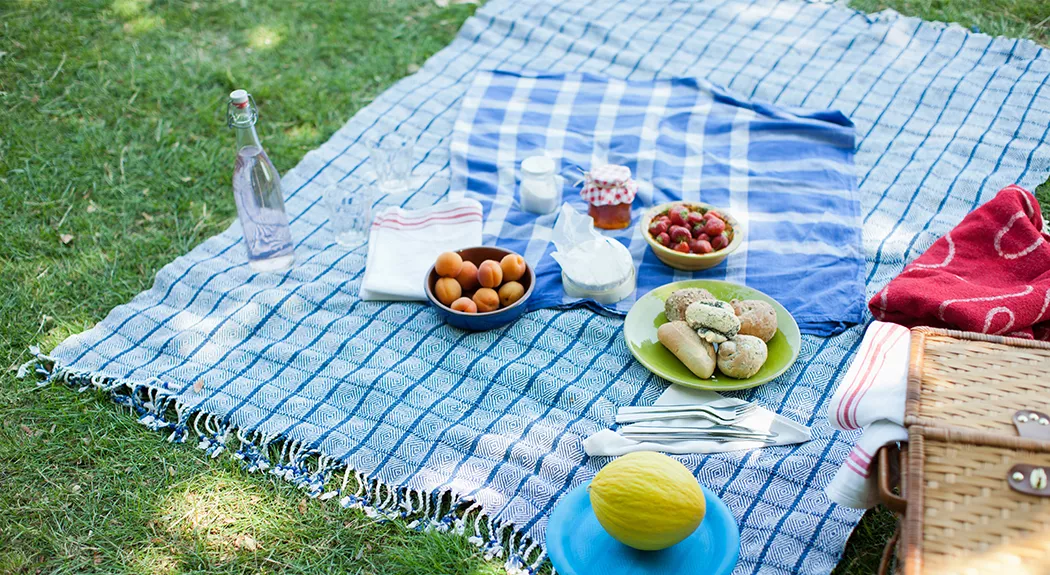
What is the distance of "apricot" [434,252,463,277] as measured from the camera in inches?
99.0

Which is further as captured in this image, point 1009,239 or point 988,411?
point 1009,239

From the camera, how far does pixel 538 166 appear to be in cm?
290

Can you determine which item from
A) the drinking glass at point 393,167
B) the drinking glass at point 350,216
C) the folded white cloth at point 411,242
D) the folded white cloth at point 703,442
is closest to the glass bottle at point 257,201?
the drinking glass at point 350,216

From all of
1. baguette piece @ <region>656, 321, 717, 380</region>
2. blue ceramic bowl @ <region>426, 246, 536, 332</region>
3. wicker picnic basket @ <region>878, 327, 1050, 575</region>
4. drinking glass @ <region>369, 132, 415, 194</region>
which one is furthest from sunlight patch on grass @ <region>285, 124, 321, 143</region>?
wicker picnic basket @ <region>878, 327, 1050, 575</region>

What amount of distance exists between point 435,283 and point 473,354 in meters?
0.26

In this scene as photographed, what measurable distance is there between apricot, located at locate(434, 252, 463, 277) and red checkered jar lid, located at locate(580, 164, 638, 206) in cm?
54

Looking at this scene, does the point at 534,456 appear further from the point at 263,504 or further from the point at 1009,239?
the point at 1009,239

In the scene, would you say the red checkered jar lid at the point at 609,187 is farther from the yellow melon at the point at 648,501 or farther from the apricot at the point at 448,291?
the yellow melon at the point at 648,501

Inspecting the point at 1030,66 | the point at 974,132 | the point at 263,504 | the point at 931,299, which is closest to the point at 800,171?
the point at 974,132

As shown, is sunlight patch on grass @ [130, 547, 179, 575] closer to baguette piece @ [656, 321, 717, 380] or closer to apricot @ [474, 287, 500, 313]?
apricot @ [474, 287, 500, 313]

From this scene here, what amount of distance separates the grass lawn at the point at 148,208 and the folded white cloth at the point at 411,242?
62 centimetres

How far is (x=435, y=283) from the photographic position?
101 inches

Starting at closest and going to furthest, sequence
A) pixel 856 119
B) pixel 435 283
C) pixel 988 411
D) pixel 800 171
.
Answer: pixel 988 411, pixel 435 283, pixel 800 171, pixel 856 119

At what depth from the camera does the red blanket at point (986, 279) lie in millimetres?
2148
